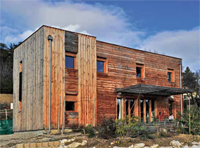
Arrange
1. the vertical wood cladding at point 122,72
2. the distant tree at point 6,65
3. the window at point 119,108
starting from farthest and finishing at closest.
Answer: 1. the distant tree at point 6,65
2. the window at point 119,108
3. the vertical wood cladding at point 122,72

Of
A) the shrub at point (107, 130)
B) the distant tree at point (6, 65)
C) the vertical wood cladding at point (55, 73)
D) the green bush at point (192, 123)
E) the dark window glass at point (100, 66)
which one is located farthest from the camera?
the distant tree at point (6, 65)

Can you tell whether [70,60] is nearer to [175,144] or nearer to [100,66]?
[100,66]

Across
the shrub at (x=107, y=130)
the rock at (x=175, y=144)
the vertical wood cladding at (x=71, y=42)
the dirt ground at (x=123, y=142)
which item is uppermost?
the vertical wood cladding at (x=71, y=42)

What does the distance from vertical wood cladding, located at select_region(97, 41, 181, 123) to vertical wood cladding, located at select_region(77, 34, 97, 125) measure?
22.1 inches

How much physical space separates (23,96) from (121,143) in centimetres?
1101

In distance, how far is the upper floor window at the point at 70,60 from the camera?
17.8 meters

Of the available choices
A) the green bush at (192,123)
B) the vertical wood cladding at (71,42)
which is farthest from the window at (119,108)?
the green bush at (192,123)

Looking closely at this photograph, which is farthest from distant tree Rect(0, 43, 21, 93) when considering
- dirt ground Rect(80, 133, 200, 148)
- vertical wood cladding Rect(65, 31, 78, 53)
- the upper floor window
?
dirt ground Rect(80, 133, 200, 148)

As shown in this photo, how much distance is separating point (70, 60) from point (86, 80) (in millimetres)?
1669

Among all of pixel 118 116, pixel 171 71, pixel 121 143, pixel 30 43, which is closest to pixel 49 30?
pixel 30 43

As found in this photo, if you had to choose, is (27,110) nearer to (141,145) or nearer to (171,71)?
(141,145)

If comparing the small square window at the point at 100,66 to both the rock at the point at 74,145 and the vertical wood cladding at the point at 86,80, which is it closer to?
the vertical wood cladding at the point at 86,80

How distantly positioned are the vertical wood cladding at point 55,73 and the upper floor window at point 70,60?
0.42 meters

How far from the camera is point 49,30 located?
56.1 feet
